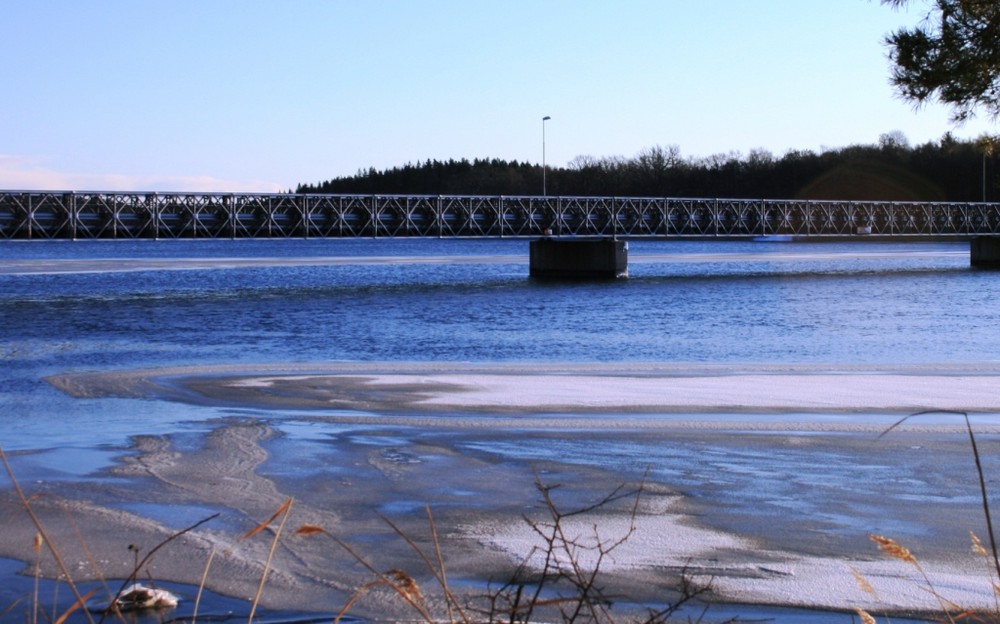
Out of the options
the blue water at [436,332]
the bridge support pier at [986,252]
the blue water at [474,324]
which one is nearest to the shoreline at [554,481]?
the blue water at [436,332]

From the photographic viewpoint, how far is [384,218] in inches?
3649

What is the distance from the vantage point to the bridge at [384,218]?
3039 inches

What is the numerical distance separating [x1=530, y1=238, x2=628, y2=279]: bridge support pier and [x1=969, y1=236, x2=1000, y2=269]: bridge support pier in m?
39.2

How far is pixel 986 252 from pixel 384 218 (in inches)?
2077

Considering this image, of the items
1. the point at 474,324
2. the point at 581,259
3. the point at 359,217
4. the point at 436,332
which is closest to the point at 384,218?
the point at 359,217

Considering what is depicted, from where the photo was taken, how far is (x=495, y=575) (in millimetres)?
8555

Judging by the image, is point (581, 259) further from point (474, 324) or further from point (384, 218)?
point (474, 324)

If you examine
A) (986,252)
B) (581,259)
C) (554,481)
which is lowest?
(986,252)

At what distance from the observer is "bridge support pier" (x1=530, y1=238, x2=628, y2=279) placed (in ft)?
278

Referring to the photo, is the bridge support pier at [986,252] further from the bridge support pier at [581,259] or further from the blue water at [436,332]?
the bridge support pier at [581,259]

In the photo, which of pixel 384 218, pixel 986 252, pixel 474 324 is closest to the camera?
pixel 474 324

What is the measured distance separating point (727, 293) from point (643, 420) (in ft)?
170

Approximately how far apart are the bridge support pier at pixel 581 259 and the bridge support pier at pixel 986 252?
39.2 metres

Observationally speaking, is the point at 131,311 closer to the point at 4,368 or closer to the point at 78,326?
the point at 78,326
